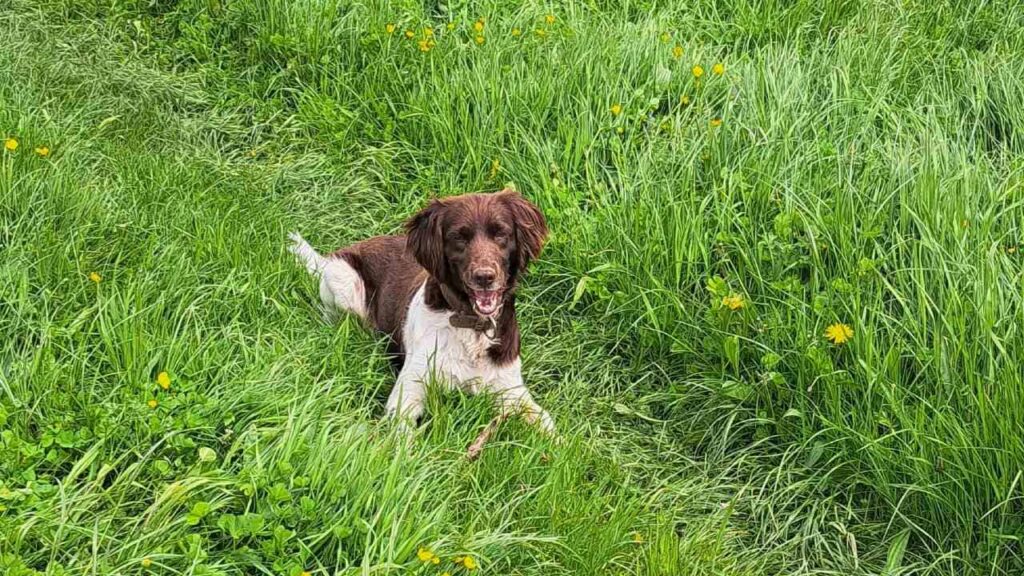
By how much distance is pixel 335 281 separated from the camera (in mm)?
4156

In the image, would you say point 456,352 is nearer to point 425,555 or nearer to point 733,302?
point 733,302

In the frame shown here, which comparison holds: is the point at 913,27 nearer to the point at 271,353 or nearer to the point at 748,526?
the point at 748,526

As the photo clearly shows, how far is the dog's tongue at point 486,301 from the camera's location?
348 cm

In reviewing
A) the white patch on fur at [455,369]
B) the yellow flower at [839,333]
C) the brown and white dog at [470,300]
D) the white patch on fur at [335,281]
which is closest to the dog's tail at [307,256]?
the white patch on fur at [335,281]

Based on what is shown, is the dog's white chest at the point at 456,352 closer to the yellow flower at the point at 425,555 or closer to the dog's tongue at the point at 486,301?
the dog's tongue at the point at 486,301

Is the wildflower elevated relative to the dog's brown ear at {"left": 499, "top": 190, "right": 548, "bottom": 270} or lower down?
lower down

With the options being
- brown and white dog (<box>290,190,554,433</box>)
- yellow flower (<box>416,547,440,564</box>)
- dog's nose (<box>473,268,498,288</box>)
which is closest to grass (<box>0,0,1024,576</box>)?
yellow flower (<box>416,547,440,564</box>)

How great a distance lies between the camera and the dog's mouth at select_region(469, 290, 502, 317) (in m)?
3.48

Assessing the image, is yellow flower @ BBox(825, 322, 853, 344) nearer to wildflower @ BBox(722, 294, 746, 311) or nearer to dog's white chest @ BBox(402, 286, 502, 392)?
wildflower @ BBox(722, 294, 746, 311)

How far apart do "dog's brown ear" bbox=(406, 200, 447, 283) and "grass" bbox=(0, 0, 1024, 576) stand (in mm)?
417

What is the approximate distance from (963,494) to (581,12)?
342 cm

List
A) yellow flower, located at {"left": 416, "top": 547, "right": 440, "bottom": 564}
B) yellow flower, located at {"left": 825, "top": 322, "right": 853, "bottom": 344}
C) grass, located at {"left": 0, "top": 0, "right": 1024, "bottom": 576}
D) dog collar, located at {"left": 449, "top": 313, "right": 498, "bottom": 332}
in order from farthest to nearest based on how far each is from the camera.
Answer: dog collar, located at {"left": 449, "top": 313, "right": 498, "bottom": 332} < yellow flower, located at {"left": 825, "top": 322, "right": 853, "bottom": 344} < grass, located at {"left": 0, "top": 0, "right": 1024, "bottom": 576} < yellow flower, located at {"left": 416, "top": 547, "right": 440, "bottom": 564}

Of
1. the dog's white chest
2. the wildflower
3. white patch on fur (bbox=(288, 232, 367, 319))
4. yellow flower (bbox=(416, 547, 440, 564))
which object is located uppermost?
yellow flower (bbox=(416, 547, 440, 564))

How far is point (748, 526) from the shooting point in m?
3.29
